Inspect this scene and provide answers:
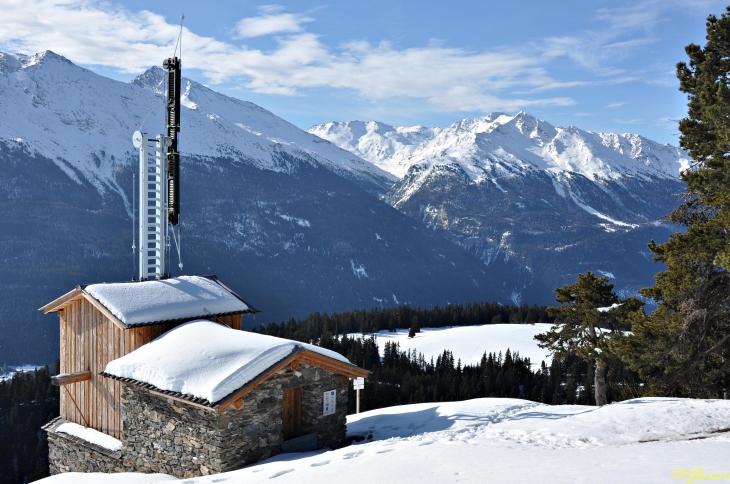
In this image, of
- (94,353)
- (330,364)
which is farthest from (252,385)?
(94,353)

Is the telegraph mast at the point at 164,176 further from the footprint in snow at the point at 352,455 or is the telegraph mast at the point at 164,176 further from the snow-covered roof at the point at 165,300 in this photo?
the footprint in snow at the point at 352,455

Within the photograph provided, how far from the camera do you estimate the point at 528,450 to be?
13109 mm

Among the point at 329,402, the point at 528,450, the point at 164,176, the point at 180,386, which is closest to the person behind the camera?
the point at 528,450

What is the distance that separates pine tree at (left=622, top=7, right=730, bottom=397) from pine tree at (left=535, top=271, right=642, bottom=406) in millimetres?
3450

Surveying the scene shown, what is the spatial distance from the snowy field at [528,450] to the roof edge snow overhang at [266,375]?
1796 millimetres

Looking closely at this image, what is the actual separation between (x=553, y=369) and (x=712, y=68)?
49988 mm

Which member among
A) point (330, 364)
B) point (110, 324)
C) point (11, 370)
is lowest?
point (11, 370)

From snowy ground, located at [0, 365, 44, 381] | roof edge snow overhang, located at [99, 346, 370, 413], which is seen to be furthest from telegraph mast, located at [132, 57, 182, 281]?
snowy ground, located at [0, 365, 44, 381]

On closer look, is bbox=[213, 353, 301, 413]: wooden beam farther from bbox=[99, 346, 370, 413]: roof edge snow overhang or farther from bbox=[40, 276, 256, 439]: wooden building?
bbox=[40, 276, 256, 439]: wooden building

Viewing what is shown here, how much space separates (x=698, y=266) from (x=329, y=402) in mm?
13481

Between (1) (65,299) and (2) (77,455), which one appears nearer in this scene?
(2) (77,455)

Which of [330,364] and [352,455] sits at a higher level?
[330,364]

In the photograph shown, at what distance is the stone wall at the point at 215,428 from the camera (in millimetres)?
15016

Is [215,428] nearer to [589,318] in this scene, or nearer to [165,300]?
[165,300]
